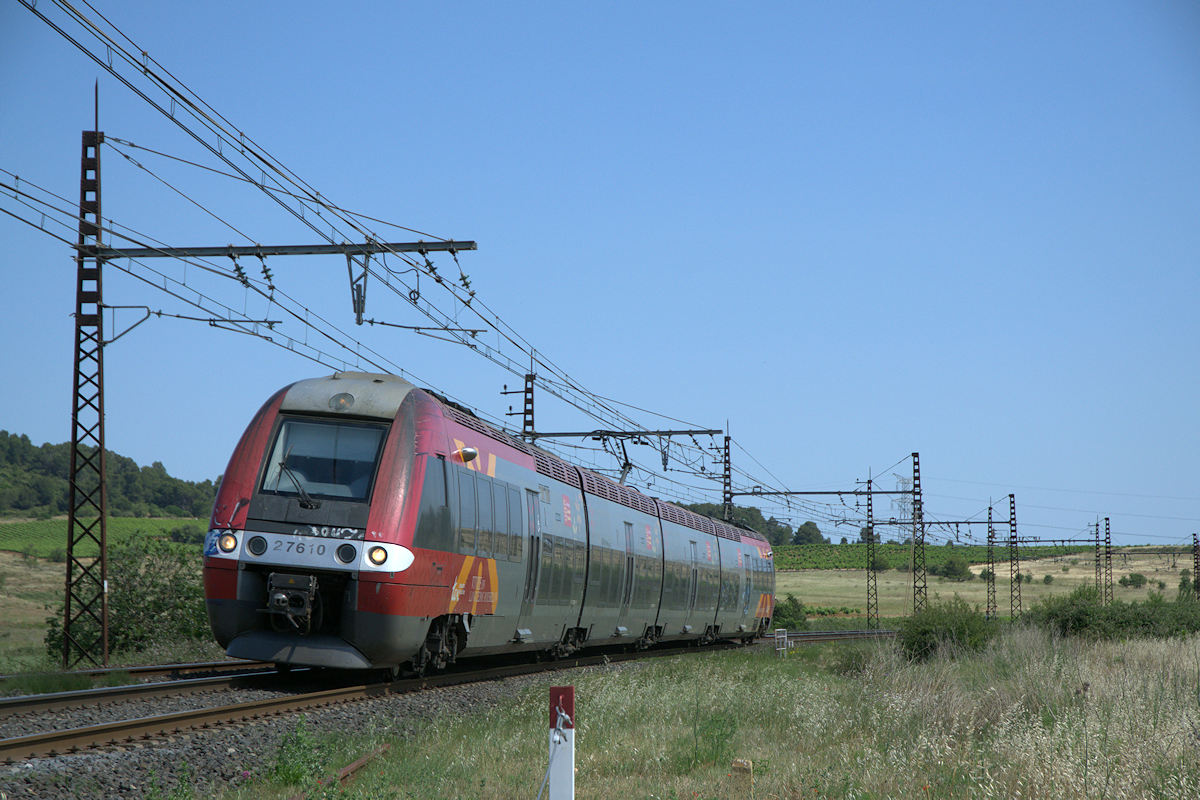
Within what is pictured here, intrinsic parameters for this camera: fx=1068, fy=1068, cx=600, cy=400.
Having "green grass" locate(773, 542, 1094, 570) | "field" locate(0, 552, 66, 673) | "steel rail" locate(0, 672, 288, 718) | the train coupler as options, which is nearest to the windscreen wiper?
the train coupler

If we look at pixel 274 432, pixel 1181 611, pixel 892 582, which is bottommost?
pixel 892 582

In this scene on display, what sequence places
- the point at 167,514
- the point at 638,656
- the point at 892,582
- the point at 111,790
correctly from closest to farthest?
the point at 111,790 < the point at 638,656 < the point at 167,514 < the point at 892,582

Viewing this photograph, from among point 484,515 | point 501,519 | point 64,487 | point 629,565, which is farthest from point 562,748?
point 64,487

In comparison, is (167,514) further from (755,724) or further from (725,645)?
(755,724)

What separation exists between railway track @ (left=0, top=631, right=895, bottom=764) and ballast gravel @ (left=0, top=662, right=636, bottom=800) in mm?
203

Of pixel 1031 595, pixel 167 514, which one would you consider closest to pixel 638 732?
pixel 167 514

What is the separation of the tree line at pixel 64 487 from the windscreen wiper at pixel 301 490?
73.8m

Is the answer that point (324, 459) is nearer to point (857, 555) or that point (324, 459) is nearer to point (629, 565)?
point (629, 565)

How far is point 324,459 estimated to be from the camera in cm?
1365

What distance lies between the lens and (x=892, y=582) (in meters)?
118

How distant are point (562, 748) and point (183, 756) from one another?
153 inches

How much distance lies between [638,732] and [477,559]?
5.18 meters

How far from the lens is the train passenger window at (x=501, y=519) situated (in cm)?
1672

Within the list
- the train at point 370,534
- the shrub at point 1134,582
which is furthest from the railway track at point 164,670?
the shrub at point 1134,582
